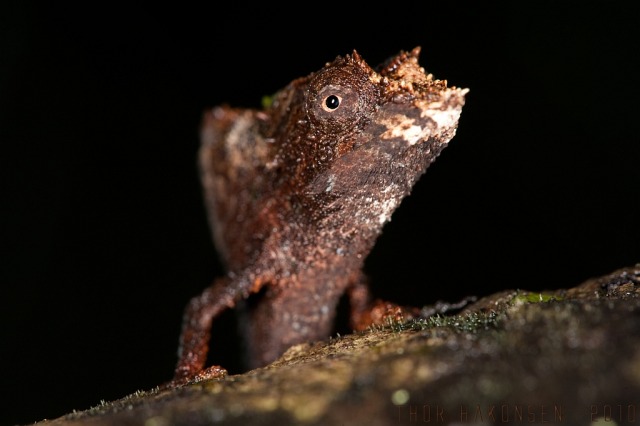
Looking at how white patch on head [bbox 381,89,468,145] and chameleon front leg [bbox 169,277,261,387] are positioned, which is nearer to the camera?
white patch on head [bbox 381,89,468,145]

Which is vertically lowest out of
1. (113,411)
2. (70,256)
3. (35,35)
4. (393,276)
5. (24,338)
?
(113,411)

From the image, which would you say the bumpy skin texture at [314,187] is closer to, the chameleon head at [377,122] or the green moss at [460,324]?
the chameleon head at [377,122]

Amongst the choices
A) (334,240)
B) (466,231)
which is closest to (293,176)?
(334,240)

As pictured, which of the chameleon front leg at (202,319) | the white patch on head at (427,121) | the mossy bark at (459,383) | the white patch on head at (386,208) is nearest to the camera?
the mossy bark at (459,383)

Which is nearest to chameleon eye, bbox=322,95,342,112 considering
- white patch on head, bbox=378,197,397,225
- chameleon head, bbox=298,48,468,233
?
chameleon head, bbox=298,48,468,233

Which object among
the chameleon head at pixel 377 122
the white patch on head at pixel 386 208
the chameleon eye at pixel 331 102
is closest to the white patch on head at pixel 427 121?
the chameleon head at pixel 377 122

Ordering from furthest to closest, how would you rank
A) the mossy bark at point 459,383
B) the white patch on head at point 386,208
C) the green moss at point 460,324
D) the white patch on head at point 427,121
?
the white patch on head at point 386,208 < the white patch on head at point 427,121 < the green moss at point 460,324 < the mossy bark at point 459,383

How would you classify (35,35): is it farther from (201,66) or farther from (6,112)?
(201,66)

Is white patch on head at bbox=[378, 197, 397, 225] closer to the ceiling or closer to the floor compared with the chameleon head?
closer to the floor

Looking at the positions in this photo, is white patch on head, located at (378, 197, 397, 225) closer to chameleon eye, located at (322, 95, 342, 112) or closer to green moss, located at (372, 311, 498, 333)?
chameleon eye, located at (322, 95, 342, 112)
